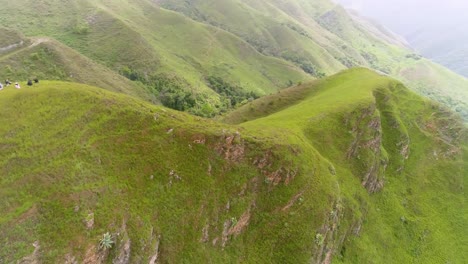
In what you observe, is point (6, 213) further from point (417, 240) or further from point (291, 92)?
point (291, 92)

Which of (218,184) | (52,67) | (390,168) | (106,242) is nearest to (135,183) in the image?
(106,242)

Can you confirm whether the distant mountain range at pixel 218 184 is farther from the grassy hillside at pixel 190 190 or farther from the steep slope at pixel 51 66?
the steep slope at pixel 51 66

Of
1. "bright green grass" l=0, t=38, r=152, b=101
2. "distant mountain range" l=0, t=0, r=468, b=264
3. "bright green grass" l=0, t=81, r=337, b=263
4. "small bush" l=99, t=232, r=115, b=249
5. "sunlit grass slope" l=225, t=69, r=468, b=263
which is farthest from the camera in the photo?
"bright green grass" l=0, t=38, r=152, b=101

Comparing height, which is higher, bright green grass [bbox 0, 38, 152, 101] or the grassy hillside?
the grassy hillside

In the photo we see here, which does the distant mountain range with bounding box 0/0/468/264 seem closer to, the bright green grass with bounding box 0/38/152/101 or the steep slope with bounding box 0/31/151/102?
the bright green grass with bounding box 0/38/152/101

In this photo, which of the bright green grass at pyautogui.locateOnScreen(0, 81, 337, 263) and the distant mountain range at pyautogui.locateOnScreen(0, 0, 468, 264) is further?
the distant mountain range at pyautogui.locateOnScreen(0, 0, 468, 264)

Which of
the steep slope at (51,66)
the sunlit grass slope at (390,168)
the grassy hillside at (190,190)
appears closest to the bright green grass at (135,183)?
the grassy hillside at (190,190)

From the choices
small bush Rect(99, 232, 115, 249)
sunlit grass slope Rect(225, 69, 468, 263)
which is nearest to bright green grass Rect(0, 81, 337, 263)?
small bush Rect(99, 232, 115, 249)
